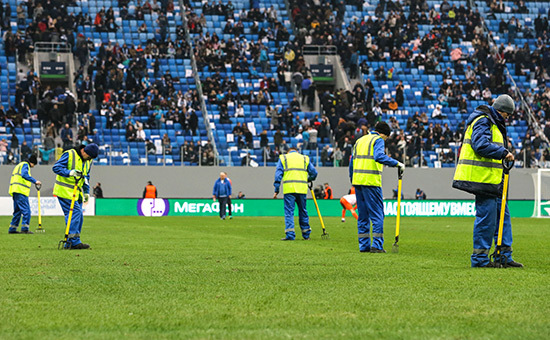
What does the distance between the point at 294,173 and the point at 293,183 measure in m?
0.25

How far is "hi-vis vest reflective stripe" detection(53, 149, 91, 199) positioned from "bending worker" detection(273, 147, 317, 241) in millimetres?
4753

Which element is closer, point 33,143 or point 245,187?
point 33,143

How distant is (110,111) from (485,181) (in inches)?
1356

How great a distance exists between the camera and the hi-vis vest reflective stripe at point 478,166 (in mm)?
11289

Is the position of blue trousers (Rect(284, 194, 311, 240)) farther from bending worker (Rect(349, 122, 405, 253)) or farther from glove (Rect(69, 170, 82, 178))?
glove (Rect(69, 170, 82, 178))

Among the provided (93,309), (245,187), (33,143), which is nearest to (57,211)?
(33,143)

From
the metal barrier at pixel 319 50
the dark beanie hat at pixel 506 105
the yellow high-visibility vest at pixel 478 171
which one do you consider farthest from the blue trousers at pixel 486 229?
the metal barrier at pixel 319 50

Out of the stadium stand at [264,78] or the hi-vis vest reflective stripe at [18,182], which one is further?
the stadium stand at [264,78]

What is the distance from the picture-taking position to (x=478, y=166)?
11352 millimetres

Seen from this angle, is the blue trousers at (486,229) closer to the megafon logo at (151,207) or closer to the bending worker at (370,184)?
the bending worker at (370,184)

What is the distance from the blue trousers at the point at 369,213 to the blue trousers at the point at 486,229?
332cm

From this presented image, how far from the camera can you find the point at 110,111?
144ft

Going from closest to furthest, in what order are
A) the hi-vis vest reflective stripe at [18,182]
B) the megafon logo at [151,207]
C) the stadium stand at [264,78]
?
the hi-vis vest reflective stripe at [18,182] < the megafon logo at [151,207] < the stadium stand at [264,78]

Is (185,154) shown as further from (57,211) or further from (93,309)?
(93,309)
